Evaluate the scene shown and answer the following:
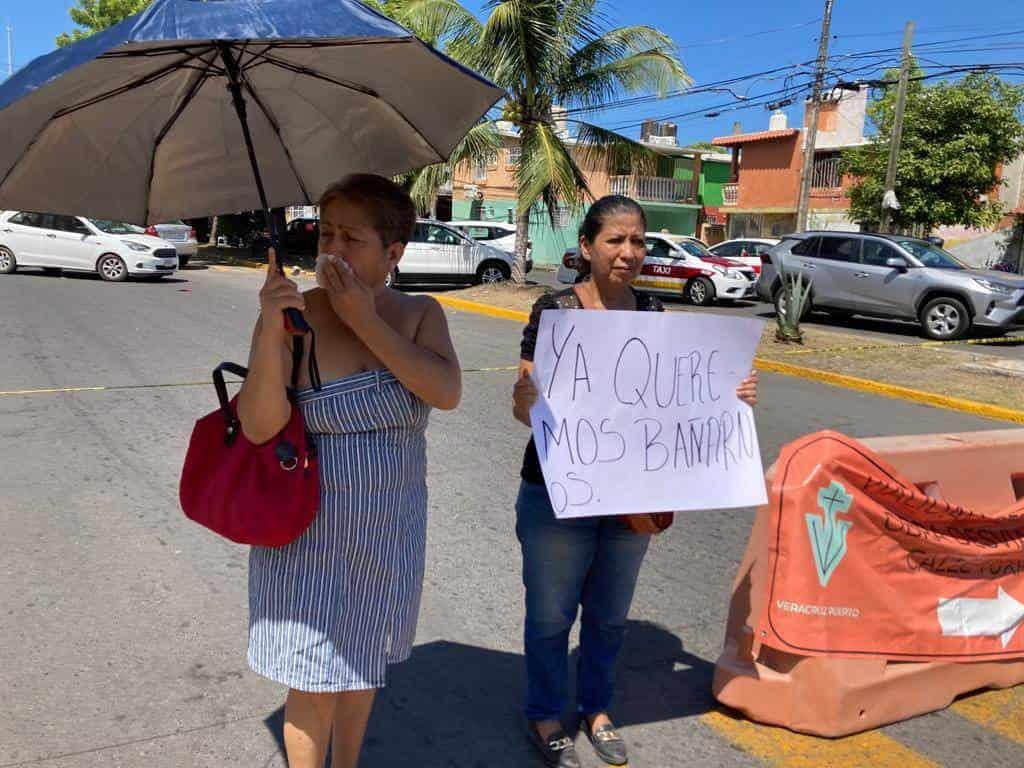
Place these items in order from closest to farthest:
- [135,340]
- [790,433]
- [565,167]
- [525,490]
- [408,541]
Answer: [408,541]
[525,490]
[790,433]
[135,340]
[565,167]

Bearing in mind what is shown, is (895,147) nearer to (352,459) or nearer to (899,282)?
(899,282)

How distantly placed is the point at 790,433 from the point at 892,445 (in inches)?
166

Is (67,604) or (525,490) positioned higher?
(525,490)

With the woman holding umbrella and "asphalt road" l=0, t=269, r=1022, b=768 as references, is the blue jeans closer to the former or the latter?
"asphalt road" l=0, t=269, r=1022, b=768

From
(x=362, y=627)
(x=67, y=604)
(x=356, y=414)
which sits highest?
(x=356, y=414)

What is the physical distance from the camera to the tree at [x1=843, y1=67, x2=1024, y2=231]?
2548 centimetres

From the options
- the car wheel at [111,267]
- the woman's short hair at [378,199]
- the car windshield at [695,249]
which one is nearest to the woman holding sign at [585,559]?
the woman's short hair at [378,199]

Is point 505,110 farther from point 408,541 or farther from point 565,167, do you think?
point 408,541

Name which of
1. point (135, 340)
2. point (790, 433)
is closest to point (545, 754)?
point (790, 433)

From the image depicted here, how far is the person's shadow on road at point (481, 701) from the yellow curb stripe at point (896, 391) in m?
6.30

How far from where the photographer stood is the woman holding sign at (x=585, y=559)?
8.67 feet

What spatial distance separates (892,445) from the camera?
326 cm

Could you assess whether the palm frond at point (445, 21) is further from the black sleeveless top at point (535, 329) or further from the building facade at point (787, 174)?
the building facade at point (787, 174)

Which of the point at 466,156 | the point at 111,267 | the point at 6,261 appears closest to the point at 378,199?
the point at 466,156
